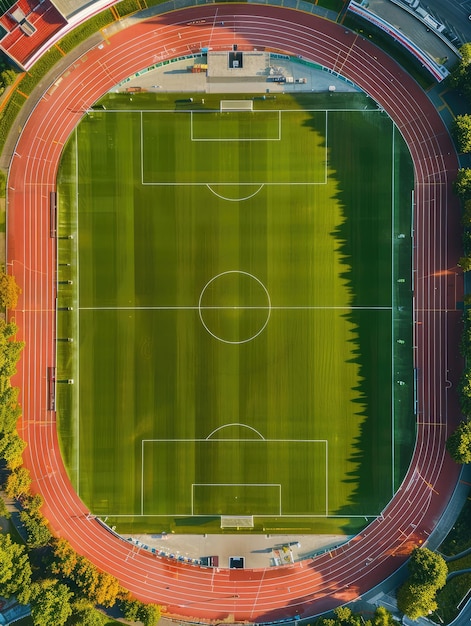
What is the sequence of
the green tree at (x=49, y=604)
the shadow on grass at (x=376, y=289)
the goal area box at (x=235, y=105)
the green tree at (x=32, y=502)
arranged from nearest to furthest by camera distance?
the green tree at (x=49, y=604), the green tree at (x=32, y=502), the goal area box at (x=235, y=105), the shadow on grass at (x=376, y=289)

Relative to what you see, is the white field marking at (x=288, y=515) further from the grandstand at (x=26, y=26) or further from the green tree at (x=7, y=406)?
the grandstand at (x=26, y=26)

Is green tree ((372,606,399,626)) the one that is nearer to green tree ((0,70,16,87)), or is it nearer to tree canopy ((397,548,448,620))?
tree canopy ((397,548,448,620))

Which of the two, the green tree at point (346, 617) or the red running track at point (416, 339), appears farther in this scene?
the red running track at point (416, 339)

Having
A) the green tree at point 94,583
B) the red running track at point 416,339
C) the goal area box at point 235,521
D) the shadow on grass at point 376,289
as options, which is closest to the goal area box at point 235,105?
the red running track at point 416,339

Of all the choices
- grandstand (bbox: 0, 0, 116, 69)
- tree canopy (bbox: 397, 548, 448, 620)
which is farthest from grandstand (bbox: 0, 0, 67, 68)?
tree canopy (bbox: 397, 548, 448, 620)

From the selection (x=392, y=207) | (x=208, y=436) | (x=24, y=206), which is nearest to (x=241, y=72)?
(x=392, y=207)

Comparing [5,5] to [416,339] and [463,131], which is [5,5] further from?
[416,339]

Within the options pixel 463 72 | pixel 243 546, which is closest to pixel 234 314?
pixel 243 546
